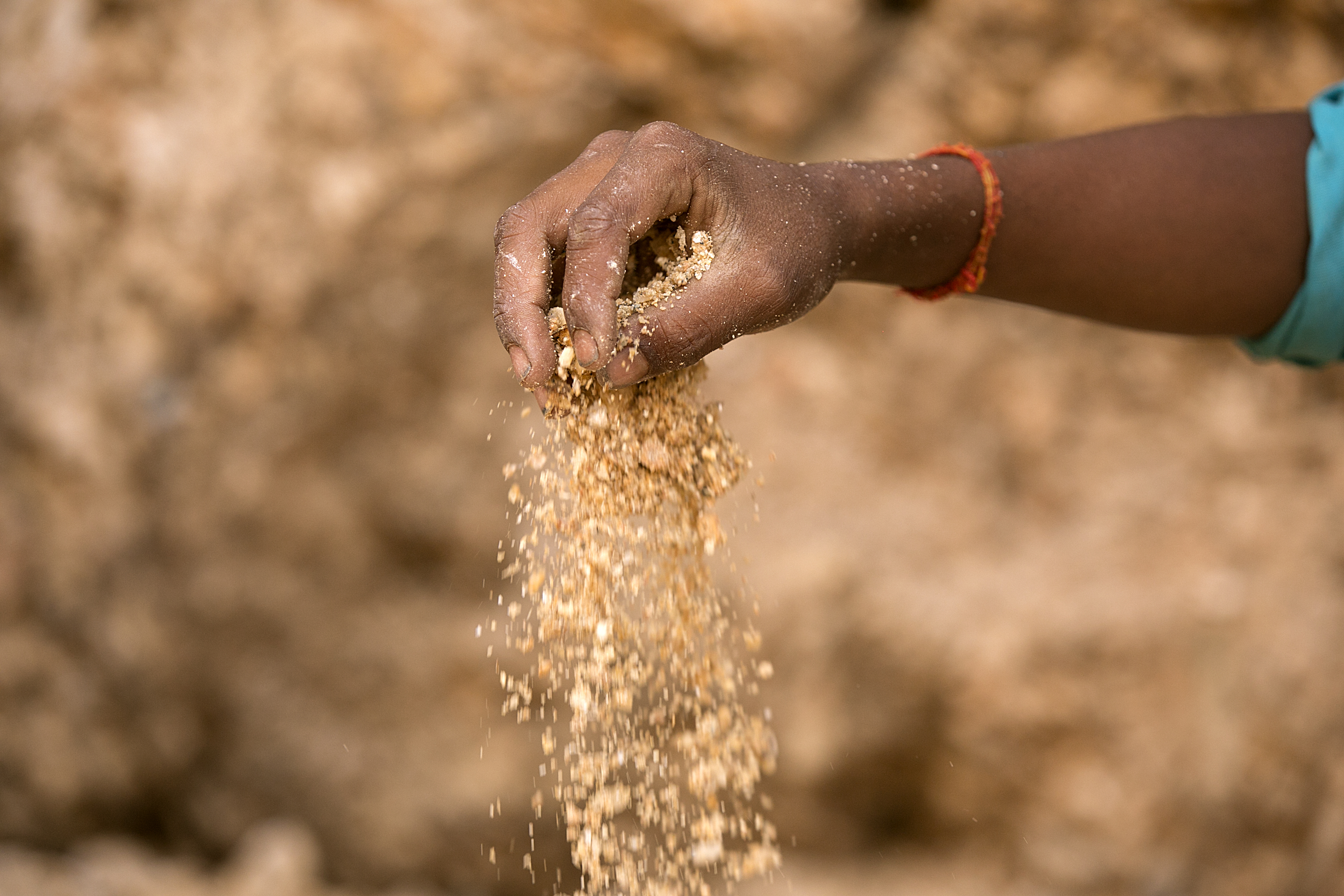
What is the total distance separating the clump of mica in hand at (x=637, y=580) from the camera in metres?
1.06

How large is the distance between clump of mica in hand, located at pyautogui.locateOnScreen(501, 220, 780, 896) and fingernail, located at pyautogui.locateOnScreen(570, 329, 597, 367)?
50mm

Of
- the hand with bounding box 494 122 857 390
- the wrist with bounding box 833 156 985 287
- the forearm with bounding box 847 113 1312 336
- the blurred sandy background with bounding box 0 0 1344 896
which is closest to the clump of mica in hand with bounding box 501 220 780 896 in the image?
the hand with bounding box 494 122 857 390

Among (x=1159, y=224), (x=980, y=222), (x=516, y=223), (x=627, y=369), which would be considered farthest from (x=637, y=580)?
(x=1159, y=224)

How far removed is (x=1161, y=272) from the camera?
4.14ft

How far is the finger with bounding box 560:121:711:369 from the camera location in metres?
0.89

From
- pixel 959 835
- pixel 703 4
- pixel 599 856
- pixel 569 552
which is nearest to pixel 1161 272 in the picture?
pixel 569 552

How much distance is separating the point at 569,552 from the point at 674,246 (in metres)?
0.34

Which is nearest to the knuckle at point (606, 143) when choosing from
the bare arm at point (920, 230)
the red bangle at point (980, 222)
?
the bare arm at point (920, 230)

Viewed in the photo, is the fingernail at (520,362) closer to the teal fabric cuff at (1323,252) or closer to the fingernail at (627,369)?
the fingernail at (627,369)

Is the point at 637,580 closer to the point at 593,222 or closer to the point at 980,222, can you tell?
the point at 593,222

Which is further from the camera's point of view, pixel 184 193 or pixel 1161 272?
pixel 184 193

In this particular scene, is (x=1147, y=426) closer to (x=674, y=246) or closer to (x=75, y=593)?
(x=674, y=246)

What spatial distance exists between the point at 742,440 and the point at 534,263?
1347 mm

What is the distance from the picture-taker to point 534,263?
3.12 ft
